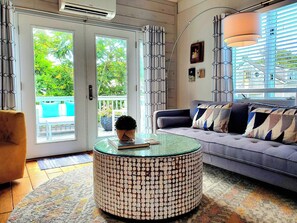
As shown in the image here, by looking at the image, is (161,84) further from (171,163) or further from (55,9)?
(171,163)

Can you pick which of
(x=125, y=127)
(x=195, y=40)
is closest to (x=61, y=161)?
(x=125, y=127)

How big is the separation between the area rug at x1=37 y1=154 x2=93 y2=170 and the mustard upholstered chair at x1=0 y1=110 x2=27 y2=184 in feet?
1.90

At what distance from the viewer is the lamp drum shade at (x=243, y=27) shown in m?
2.41

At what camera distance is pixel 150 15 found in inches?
166

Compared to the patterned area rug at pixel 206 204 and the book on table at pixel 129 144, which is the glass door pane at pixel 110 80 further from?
the book on table at pixel 129 144

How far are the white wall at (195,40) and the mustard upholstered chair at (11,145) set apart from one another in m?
2.75

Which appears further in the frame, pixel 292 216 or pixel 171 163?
pixel 292 216

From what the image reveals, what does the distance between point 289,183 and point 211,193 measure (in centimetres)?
63

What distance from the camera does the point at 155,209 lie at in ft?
5.35

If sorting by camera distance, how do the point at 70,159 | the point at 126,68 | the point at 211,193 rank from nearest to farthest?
the point at 211,193 < the point at 70,159 < the point at 126,68

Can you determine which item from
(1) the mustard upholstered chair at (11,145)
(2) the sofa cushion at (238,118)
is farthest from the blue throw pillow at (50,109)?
(2) the sofa cushion at (238,118)

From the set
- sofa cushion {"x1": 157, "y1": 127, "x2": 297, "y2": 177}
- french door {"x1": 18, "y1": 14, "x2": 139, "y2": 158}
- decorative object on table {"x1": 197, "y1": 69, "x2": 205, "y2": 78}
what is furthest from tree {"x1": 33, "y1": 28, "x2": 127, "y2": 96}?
sofa cushion {"x1": 157, "y1": 127, "x2": 297, "y2": 177}

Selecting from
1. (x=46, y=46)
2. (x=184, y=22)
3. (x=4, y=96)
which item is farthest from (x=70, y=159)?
(x=184, y=22)

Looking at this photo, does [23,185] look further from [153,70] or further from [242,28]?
[242,28]
